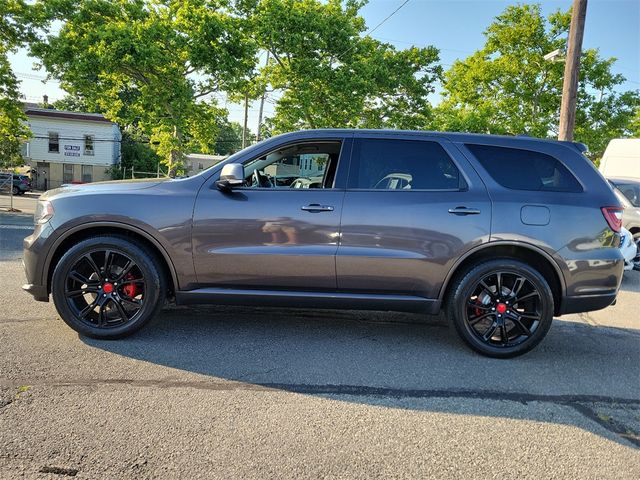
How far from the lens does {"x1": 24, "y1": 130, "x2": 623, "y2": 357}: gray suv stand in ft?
13.1

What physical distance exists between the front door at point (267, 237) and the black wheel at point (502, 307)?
3.65 ft

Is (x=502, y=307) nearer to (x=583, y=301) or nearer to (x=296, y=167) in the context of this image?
(x=583, y=301)

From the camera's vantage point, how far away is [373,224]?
4.00 m

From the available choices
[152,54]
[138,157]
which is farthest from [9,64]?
[138,157]

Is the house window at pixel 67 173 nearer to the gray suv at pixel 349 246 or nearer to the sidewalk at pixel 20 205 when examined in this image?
the sidewalk at pixel 20 205

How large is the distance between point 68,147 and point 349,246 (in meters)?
42.5

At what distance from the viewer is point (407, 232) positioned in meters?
4.00

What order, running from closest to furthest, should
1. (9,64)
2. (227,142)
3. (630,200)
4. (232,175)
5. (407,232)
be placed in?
(232,175) → (407,232) → (630,200) → (9,64) → (227,142)

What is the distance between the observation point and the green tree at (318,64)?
21.6 meters

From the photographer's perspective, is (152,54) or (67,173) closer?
(152,54)

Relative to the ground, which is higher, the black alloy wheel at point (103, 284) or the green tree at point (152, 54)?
the green tree at point (152, 54)

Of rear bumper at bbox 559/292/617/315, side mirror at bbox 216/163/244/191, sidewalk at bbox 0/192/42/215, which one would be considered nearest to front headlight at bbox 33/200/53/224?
side mirror at bbox 216/163/244/191

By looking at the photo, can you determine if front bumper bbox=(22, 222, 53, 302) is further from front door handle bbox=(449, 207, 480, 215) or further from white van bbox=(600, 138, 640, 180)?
white van bbox=(600, 138, 640, 180)

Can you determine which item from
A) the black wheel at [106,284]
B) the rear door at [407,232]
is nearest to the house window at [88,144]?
the black wheel at [106,284]
